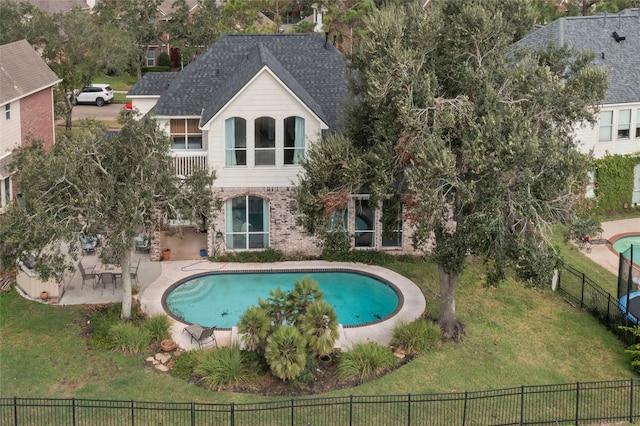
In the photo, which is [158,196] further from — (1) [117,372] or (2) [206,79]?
(2) [206,79]

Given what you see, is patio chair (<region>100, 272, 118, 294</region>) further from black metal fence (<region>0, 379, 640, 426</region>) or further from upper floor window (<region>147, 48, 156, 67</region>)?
upper floor window (<region>147, 48, 156, 67</region>)

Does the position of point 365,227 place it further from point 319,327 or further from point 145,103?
point 145,103

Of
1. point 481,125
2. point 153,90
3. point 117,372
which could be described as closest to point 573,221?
point 481,125

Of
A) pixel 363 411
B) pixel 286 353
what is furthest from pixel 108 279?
pixel 363 411

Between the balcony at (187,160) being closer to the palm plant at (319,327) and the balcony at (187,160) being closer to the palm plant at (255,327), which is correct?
the palm plant at (255,327)

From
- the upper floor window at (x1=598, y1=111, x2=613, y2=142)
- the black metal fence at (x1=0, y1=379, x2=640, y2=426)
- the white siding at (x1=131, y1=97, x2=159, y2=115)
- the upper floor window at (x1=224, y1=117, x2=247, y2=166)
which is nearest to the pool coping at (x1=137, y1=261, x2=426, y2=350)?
the black metal fence at (x1=0, y1=379, x2=640, y2=426)
